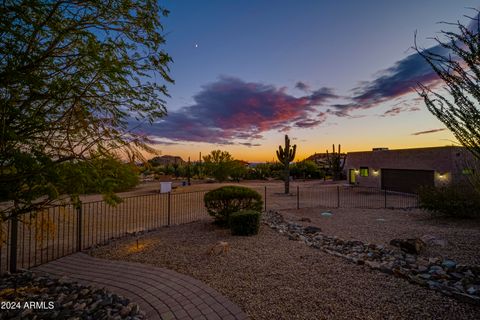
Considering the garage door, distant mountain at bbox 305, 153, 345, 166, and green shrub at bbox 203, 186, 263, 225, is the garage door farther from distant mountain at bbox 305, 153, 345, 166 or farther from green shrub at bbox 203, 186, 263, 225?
distant mountain at bbox 305, 153, 345, 166

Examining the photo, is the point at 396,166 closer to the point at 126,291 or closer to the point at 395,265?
the point at 395,265

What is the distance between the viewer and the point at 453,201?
9492mm

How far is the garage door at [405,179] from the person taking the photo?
59.4ft

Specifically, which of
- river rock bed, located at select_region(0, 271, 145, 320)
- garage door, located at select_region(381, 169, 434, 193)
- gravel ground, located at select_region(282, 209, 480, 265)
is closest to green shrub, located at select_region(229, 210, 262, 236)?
gravel ground, located at select_region(282, 209, 480, 265)

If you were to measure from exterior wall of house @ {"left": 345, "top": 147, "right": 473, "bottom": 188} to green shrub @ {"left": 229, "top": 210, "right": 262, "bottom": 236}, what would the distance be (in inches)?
530

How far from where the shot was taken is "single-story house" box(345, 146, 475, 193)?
16.5m

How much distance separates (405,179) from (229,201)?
63.1 feet

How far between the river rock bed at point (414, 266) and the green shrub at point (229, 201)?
183 centimetres

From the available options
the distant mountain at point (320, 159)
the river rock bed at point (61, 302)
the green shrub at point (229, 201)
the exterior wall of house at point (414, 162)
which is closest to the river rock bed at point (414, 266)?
the green shrub at point (229, 201)

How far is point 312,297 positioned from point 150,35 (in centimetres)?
438

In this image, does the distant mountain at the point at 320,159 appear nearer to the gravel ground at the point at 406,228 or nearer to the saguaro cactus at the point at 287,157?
the saguaro cactus at the point at 287,157

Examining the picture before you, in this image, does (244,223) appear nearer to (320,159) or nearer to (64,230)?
(64,230)

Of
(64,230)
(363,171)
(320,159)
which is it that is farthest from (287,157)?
(320,159)

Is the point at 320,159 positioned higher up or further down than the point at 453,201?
higher up
